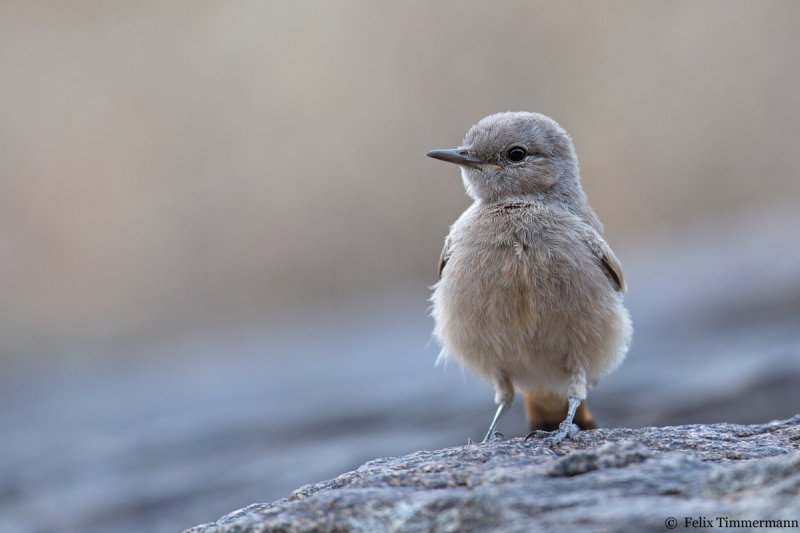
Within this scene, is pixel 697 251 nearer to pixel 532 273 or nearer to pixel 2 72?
pixel 532 273

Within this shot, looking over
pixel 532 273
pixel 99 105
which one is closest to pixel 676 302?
pixel 532 273

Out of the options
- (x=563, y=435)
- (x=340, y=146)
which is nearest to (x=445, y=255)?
(x=563, y=435)

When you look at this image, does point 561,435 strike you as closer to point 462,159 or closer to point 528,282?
point 528,282

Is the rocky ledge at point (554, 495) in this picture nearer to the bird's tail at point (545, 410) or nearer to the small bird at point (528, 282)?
the small bird at point (528, 282)

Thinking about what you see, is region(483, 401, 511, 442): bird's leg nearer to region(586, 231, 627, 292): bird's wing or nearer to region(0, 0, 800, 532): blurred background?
region(586, 231, 627, 292): bird's wing

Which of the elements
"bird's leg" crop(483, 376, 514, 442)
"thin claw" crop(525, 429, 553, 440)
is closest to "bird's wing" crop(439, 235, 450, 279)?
"bird's leg" crop(483, 376, 514, 442)
